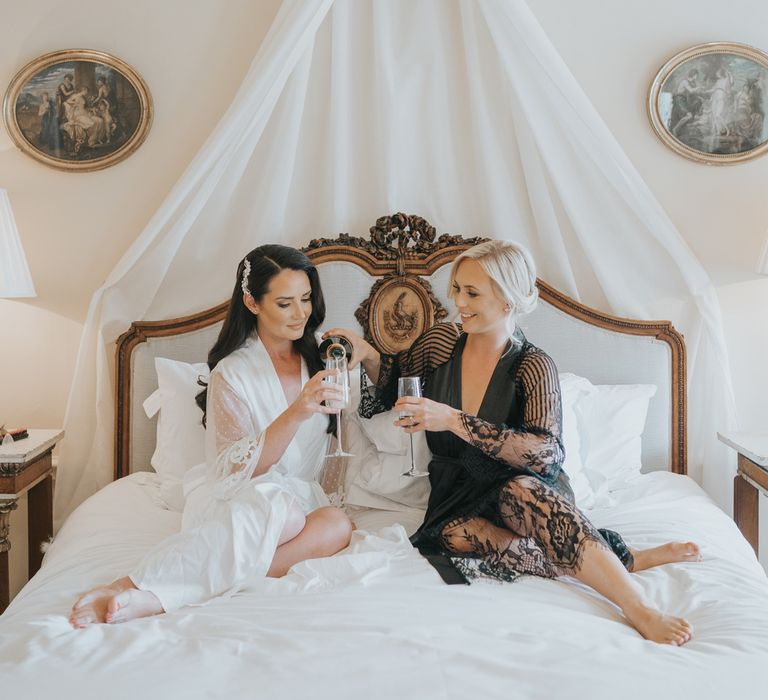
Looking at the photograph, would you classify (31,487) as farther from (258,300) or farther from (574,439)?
(574,439)

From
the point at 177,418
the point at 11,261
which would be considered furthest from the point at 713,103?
the point at 11,261

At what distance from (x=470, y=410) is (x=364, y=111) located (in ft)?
4.50

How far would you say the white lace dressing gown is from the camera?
195cm

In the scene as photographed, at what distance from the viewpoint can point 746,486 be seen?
2920mm

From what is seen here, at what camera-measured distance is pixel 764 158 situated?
3217mm

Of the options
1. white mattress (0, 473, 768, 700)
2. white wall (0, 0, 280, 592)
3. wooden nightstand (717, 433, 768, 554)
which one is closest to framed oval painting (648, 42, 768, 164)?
wooden nightstand (717, 433, 768, 554)

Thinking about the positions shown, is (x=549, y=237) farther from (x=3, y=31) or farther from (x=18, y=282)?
(x=3, y=31)

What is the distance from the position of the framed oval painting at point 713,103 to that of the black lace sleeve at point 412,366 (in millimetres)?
1330

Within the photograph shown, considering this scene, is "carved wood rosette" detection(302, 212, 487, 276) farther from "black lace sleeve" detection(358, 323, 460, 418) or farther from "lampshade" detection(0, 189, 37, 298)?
"lampshade" detection(0, 189, 37, 298)

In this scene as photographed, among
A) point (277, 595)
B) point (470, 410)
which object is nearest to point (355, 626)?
point (277, 595)

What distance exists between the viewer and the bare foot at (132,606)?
5.94 ft

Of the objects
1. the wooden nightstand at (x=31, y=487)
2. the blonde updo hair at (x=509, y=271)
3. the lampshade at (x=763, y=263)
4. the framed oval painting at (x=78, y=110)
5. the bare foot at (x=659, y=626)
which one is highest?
the framed oval painting at (x=78, y=110)

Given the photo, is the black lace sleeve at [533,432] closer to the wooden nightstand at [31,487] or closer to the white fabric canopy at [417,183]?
the white fabric canopy at [417,183]

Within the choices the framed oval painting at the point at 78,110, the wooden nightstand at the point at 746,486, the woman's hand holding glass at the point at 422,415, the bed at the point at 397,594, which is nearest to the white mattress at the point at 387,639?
the bed at the point at 397,594
